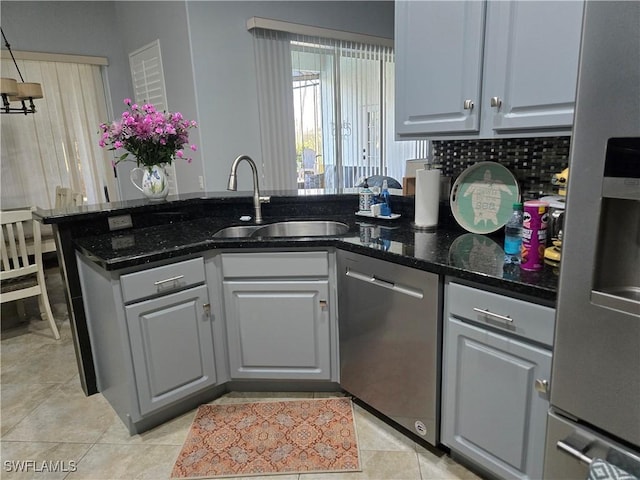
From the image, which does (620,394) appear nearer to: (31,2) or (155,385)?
(155,385)

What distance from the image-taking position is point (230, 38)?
3.72 meters

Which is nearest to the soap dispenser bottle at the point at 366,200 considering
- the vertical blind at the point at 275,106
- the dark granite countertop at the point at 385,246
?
the dark granite countertop at the point at 385,246

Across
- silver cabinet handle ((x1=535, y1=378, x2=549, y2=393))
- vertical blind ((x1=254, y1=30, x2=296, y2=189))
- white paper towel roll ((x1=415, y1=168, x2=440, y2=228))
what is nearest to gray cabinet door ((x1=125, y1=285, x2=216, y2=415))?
white paper towel roll ((x1=415, y1=168, x2=440, y2=228))

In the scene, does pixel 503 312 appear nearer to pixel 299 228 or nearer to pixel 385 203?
pixel 385 203

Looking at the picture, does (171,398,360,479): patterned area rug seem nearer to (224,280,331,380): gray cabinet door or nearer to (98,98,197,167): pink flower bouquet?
(224,280,331,380): gray cabinet door

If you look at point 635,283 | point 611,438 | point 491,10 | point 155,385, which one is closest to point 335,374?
point 155,385

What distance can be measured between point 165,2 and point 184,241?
9.10ft

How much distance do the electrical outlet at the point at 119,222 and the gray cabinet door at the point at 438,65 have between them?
1550 mm

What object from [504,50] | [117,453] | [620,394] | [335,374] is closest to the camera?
[620,394]

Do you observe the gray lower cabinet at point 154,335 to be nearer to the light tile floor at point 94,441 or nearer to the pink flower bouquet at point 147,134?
the light tile floor at point 94,441

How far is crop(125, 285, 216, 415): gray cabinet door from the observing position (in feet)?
6.15

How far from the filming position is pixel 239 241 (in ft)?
6.54

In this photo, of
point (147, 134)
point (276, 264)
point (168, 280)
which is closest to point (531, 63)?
point (276, 264)

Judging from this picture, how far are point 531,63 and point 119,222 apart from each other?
2.09m
